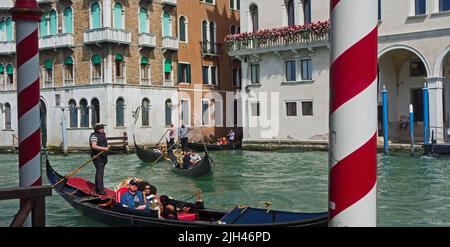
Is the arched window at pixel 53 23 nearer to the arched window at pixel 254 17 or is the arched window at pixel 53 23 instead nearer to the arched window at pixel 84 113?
the arched window at pixel 84 113

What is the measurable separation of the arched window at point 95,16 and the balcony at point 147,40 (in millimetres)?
1358

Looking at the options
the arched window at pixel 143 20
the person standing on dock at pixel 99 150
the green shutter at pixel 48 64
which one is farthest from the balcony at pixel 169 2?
the person standing on dock at pixel 99 150

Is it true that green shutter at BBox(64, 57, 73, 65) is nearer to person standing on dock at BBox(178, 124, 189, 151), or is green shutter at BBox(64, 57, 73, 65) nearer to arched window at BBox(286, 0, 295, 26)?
person standing on dock at BBox(178, 124, 189, 151)

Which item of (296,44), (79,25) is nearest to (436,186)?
(296,44)

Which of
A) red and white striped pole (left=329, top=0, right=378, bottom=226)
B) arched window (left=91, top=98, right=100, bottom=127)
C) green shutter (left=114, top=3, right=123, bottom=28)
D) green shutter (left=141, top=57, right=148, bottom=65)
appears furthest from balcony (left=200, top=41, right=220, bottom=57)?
red and white striped pole (left=329, top=0, right=378, bottom=226)

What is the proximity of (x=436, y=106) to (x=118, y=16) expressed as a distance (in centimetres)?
925

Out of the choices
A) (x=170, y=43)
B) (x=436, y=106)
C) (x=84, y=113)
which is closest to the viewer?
(x=436, y=106)

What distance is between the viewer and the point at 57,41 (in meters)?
17.4

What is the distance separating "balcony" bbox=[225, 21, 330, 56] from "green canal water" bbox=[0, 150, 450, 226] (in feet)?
10.1

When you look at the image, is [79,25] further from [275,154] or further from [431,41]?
[431,41]

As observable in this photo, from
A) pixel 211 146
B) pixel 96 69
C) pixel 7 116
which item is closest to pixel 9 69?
pixel 7 116

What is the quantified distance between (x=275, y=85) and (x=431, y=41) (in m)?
4.59

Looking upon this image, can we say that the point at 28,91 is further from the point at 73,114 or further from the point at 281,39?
the point at 73,114

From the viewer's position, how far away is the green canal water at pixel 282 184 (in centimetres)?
627
